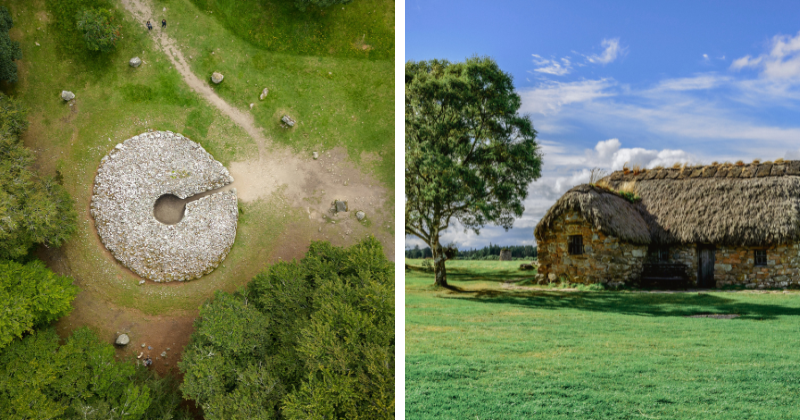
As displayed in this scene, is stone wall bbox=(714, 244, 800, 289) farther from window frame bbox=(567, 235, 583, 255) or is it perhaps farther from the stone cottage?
window frame bbox=(567, 235, 583, 255)

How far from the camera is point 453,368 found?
395 cm

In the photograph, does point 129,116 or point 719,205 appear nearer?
point 719,205

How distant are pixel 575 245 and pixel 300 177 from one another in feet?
16.7

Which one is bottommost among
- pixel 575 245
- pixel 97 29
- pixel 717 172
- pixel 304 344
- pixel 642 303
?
pixel 304 344

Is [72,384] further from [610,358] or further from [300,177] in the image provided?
[610,358]

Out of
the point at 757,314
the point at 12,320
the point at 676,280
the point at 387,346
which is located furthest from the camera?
the point at 12,320

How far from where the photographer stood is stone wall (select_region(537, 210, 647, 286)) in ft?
14.7

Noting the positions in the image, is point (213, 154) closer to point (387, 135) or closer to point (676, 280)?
point (387, 135)

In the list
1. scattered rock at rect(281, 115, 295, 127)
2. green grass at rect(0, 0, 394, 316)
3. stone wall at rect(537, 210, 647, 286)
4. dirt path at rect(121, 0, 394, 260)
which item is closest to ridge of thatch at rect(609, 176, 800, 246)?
stone wall at rect(537, 210, 647, 286)

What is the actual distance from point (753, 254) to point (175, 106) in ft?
28.0

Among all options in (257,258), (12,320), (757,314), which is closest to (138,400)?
(12,320)

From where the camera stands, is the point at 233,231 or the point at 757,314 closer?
the point at 757,314

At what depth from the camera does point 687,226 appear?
4.36 metres

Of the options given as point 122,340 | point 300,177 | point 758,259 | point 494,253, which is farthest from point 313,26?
point 758,259
